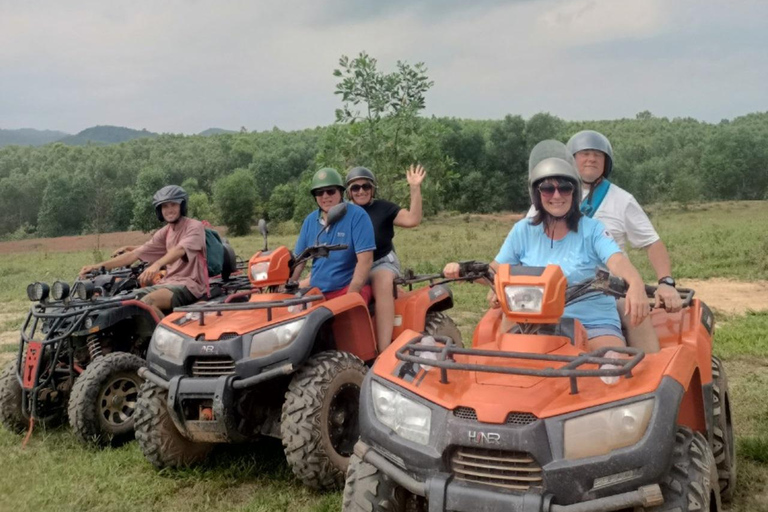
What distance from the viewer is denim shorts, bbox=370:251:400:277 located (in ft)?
19.3

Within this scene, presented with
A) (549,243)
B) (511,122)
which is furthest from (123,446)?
(511,122)

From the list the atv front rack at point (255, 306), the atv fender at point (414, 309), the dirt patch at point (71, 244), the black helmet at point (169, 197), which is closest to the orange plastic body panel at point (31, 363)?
the atv front rack at point (255, 306)

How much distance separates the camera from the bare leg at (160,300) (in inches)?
242

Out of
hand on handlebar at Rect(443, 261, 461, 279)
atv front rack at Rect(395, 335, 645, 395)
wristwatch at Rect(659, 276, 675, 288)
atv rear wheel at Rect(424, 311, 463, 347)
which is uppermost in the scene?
hand on handlebar at Rect(443, 261, 461, 279)

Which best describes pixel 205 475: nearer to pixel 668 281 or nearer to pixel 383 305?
pixel 383 305

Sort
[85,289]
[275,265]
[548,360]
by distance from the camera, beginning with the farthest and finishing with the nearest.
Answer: [85,289] < [275,265] < [548,360]

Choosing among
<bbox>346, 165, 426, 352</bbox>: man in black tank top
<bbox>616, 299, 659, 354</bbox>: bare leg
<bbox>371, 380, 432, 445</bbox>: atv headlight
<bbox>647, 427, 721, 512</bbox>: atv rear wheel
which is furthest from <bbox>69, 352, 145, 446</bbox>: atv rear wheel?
<bbox>647, 427, 721, 512</bbox>: atv rear wheel

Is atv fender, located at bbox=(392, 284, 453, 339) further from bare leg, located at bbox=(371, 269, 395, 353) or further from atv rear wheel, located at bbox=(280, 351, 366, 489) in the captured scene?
atv rear wheel, located at bbox=(280, 351, 366, 489)

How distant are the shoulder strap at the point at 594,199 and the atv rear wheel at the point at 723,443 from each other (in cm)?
119

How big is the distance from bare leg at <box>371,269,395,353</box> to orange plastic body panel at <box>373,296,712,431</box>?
1.96 meters

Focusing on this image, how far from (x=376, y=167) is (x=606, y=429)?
14.4 meters

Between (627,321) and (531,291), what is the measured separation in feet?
3.56

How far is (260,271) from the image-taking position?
511 centimetres

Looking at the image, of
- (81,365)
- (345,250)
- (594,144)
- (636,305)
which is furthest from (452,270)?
(81,365)
